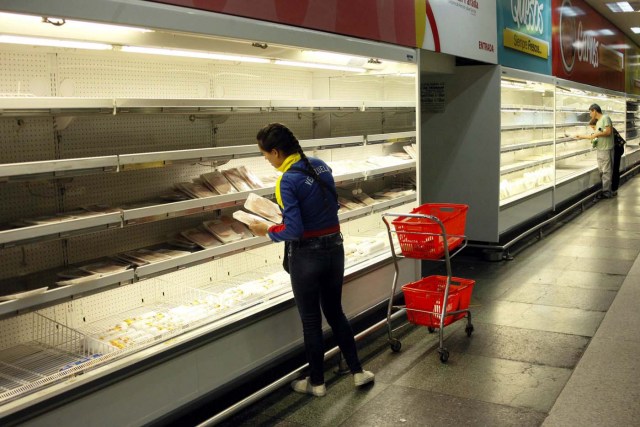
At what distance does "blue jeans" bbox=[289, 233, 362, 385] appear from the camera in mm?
4160

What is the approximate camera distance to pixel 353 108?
5691mm

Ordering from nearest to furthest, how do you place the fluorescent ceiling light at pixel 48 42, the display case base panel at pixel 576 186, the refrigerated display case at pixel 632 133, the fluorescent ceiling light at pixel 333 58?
1. the fluorescent ceiling light at pixel 48 42
2. the fluorescent ceiling light at pixel 333 58
3. the display case base panel at pixel 576 186
4. the refrigerated display case at pixel 632 133

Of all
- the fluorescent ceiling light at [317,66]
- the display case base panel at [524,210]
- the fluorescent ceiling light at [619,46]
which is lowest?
the display case base panel at [524,210]

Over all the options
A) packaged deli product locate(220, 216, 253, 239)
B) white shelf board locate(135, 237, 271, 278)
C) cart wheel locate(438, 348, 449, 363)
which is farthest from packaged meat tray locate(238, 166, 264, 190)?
cart wheel locate(438, 348, 449, 363)

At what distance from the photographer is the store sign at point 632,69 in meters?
20.2

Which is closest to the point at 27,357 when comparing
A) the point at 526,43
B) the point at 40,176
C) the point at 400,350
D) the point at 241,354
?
the point at 40,176

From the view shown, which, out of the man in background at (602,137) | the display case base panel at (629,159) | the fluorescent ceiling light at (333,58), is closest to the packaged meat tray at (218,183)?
the fluorescent ceiling light at (333,58)

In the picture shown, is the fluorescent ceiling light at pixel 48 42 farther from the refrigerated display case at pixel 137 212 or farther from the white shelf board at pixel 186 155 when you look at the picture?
the white shelf board at pixel 186 155

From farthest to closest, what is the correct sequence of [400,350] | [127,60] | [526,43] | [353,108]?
[526,43] < [353,108] < [400,350] < [127,60]

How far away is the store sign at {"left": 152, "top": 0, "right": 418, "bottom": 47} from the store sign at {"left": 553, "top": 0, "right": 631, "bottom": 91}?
594 centimetres

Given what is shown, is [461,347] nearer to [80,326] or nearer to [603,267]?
[80,326]

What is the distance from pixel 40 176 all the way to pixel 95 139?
0.92m

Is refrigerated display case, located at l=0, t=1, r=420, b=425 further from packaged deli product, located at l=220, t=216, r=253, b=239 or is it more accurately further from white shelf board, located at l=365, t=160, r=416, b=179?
white shelf board, located at l=365, t=160, r=416, b=179

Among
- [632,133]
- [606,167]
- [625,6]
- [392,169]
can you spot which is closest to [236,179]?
[392,169]
